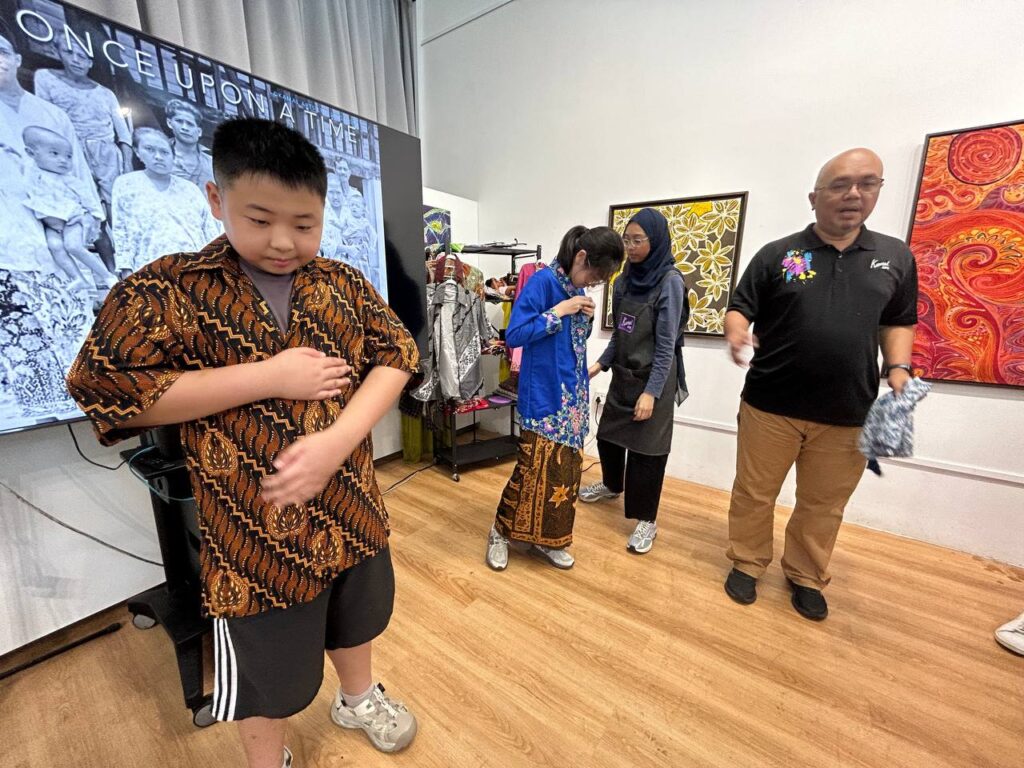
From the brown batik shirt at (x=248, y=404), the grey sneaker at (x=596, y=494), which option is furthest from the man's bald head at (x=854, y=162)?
the grey sneaker at (x=596, y=494)

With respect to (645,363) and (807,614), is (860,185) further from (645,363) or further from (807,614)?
(807,614)

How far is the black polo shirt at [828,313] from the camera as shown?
128 cm

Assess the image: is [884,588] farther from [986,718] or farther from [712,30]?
[712,30]

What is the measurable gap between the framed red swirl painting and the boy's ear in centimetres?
221

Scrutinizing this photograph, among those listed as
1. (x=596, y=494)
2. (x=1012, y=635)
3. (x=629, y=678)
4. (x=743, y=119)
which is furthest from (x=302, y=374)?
(x=743, y=119)

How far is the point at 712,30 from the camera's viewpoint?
6.87ft

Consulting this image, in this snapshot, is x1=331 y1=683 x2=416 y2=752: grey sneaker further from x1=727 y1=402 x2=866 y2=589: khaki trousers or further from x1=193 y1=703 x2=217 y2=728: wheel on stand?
x1=727 y1=402 x2=866 y2=589: khaki trousers

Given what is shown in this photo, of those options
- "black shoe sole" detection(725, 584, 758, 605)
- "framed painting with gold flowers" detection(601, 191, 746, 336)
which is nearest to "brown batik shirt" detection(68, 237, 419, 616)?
"black shoe sole" detection(725, 584, 758, 605)

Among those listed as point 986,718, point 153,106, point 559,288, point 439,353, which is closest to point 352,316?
point 559,288

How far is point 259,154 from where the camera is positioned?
557 mm

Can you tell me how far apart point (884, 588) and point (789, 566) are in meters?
0.43

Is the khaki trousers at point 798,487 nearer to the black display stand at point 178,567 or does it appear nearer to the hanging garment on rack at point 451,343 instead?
the hanging garment on rack at point 451,343

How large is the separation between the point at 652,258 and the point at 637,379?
486mm

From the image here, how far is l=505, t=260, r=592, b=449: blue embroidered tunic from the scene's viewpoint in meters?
1.44
